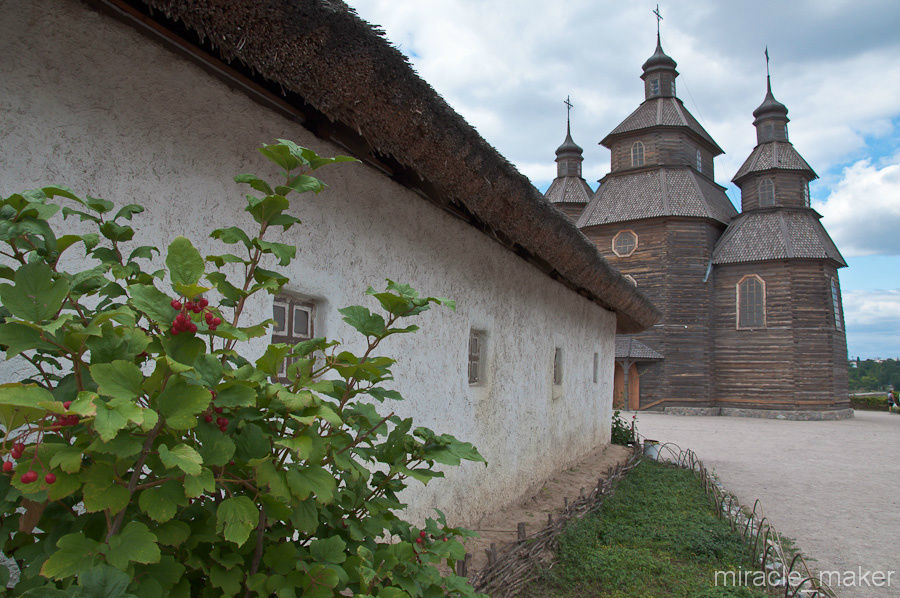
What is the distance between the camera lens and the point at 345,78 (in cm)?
271

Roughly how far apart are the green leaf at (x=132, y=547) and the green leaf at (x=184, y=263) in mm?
429

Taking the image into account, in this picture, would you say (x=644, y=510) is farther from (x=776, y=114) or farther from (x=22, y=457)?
(x=776, y=114)

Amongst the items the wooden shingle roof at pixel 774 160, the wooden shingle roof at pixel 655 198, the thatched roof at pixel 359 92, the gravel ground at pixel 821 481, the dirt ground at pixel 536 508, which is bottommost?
the gravel ground at pixel 821 481

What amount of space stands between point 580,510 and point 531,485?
2.46 feet

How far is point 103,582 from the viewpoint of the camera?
3.03ft

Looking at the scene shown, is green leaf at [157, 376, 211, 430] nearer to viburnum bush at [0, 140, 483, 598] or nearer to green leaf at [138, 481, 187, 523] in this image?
viburnum bush at [0, 140, 483, 598]

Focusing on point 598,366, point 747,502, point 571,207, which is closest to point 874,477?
point 747,502

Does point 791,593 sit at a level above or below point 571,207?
below

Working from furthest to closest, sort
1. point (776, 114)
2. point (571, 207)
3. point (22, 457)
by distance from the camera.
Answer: point (571, 207) < point (776, 114) < point (22, 457)

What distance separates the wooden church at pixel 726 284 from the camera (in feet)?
68.7

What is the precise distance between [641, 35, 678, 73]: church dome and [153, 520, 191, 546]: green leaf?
2755 centimetres

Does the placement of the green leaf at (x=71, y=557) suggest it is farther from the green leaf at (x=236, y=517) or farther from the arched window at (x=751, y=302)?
the arched window at (x=751, y=302)

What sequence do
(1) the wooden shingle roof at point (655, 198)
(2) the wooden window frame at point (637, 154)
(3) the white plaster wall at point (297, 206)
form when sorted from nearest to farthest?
→ (3) the white plaster wall at point (297, 206) → (1) the wooden shingle roof at point (655, 198) → (2) the wooden window frame at point (637, 154)

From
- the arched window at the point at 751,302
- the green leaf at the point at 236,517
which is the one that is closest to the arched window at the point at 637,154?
the arched window at the point at 751,302
